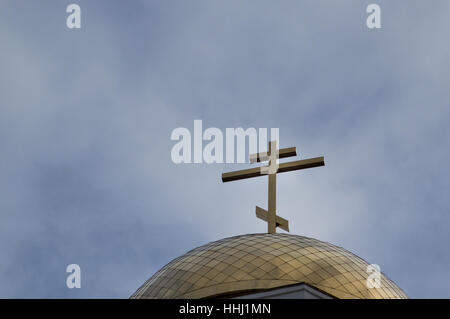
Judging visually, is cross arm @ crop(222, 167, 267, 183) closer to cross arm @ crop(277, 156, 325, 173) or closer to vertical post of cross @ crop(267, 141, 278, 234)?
vertical post of cross @ crop(267, 141, 278, 234)

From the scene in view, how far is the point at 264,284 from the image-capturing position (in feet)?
49.2

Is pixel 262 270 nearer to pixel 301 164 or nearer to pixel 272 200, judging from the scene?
pixel 272 200

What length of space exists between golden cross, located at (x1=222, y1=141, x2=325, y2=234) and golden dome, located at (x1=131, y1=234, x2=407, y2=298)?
759 millimetres

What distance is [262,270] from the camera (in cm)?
1546

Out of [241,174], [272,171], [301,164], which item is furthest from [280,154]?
[241,174]

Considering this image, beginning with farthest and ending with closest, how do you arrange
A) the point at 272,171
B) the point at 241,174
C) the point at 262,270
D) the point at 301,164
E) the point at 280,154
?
1. the point at 241,174
2. the point at 280,154
3. the point at 272,171
4. the point at 301,164
5. the point at 262,270

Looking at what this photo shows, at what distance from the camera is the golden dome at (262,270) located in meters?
15.2

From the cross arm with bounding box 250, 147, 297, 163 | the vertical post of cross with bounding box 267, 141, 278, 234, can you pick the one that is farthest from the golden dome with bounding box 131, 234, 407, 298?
the cross arm with bounding box 250, 147, 297, 163

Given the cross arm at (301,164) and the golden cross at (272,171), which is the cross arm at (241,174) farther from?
the cross arm at (301,164)

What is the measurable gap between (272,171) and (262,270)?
3.37 metres

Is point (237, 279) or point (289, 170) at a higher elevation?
point (289, 170)
